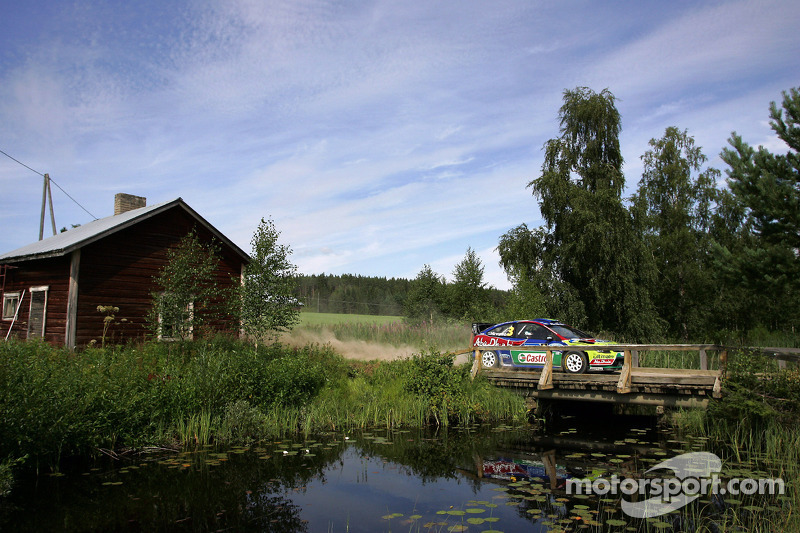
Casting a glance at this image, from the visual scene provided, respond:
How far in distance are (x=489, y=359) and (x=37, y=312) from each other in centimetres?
1513

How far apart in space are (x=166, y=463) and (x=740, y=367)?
35.6ft

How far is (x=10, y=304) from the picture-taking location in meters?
20.1

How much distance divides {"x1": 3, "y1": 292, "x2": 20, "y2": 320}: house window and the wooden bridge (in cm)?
1683

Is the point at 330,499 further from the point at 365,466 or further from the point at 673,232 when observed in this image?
the point at 673,232

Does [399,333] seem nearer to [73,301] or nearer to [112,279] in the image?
[112,279]

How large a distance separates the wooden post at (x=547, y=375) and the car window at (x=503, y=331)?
188 centimetres

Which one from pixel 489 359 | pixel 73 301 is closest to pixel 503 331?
pixel 489 359

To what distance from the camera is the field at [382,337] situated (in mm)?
26812

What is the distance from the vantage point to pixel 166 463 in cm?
909

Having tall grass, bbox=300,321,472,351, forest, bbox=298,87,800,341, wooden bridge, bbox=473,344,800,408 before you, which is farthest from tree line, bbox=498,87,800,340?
wooden bridge, bbox=473,344,800,408

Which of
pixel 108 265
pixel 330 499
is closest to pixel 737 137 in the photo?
pixel 330 499

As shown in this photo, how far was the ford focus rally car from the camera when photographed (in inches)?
540

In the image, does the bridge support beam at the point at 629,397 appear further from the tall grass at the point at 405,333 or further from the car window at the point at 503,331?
the tall grass at the point at 405,333

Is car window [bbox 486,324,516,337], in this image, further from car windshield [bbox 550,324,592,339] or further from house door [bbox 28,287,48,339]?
house door [bbox 28,287,48,339]
